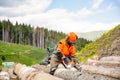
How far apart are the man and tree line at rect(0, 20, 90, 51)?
247ft

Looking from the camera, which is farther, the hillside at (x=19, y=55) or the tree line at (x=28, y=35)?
the tree line at (x=28, y=35)

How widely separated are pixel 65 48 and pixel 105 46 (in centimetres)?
757

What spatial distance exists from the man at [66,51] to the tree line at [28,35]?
75292 millimetres

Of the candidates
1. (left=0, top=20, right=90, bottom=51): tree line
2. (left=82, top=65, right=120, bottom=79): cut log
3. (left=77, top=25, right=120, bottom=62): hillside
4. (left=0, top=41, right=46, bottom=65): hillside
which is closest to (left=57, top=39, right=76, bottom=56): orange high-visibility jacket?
(left=82, top=65, right=120, bottom=79): cut log

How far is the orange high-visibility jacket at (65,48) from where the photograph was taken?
8.33 metres

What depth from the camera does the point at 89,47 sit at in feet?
58.4

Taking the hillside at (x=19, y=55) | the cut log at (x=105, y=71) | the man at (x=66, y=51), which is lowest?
the hillside at (x=19, y=55)

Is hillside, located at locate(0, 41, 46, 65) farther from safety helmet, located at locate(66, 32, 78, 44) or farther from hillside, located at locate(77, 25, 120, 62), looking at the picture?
safety helmet, located at locate(66, 32, 78, 44)

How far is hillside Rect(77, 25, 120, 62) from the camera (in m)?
14.0

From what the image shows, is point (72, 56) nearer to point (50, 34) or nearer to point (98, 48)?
point (98, 48)

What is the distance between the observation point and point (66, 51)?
8453 mm

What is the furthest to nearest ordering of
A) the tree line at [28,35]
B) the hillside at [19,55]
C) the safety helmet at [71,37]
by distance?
the tree line at [28,35], the hillside at [19,55], the safety helmet at [71,37]

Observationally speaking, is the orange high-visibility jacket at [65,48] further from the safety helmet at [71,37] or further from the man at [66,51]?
the safety helmet at [71,37]

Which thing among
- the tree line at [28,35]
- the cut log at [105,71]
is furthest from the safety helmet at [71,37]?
the tree line at [28,35]
